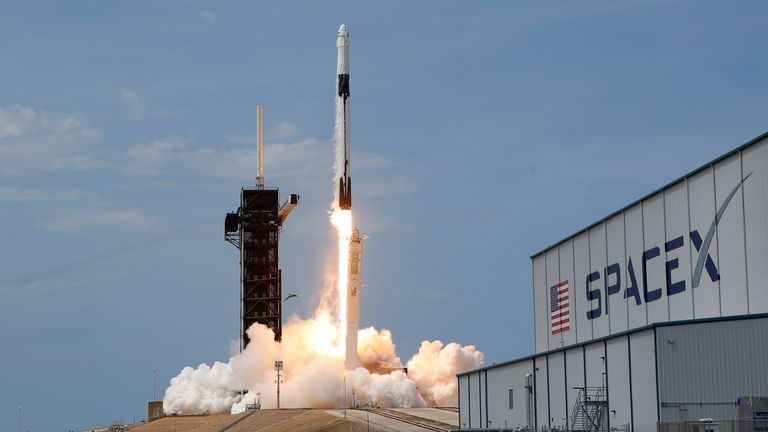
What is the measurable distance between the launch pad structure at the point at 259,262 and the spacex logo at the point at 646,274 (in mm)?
58322

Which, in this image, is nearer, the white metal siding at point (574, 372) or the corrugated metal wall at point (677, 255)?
the corrugated metal wall at point (677, 255)

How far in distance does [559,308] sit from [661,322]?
2904 cm

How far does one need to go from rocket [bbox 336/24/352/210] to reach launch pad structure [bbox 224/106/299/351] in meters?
18.9

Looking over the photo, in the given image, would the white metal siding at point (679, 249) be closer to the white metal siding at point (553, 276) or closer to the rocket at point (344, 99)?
the white metal siding at point (553, 276)

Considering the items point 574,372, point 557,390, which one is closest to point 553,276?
point 557,390

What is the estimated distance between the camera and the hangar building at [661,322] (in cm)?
5469

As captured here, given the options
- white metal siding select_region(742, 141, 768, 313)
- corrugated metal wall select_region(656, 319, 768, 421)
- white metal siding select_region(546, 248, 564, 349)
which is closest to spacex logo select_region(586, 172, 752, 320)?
white metal siding select_region(742, 141, 768, 313)

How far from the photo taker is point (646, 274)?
7150cm

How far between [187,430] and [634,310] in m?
59.8

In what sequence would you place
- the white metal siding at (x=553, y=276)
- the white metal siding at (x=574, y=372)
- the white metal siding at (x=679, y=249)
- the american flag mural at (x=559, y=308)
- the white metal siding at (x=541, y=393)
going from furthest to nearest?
1. the white metal siding at (x=553, y=276)
2. the american flag mural at (x=559, y=308)
3. the white metal siding at (x=541, y=393)
4. the white metal siding at (x=679, y=249)
5. the white metal siding at (x=574, y=372)

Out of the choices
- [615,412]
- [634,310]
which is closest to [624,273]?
[634,310]

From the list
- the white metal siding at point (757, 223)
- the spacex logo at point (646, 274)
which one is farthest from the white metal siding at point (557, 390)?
the white metal siding at point (757, 223)

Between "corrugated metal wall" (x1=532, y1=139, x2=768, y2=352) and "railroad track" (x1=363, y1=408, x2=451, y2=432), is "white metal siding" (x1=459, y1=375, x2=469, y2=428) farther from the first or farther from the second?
"corrugated metal wall" (x1=532, y1=139, x2=768, y2=352)

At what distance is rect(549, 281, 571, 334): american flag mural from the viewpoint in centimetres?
8506
